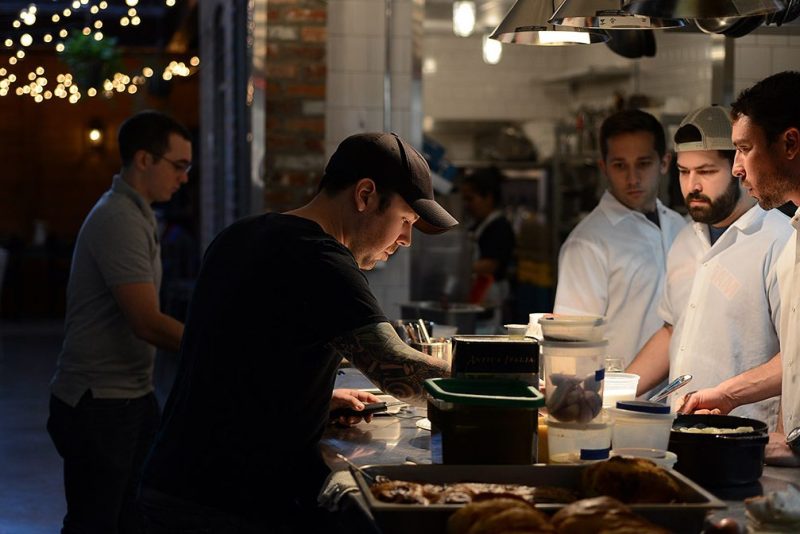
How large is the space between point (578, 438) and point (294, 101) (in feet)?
14.8

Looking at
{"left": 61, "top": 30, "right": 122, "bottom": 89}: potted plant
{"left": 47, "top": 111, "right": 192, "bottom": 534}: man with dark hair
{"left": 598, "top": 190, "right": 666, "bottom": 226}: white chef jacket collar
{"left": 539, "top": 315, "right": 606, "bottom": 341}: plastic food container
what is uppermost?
{"left": 61, "top": 30, "right": 122, "bottom": 89}: potted plant

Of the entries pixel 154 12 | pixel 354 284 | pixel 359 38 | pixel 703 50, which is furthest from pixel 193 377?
pixel 154 12

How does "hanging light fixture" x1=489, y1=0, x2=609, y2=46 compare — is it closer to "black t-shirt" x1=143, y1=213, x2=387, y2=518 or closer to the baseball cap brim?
the baseball cap brim

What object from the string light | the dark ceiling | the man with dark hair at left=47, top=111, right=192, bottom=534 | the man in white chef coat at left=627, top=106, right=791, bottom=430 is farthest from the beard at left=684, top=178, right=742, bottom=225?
A: the dark ceiling

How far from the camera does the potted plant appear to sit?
41.6 feet

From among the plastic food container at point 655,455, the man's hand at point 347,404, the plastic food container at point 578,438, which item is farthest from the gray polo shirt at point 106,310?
the plastic food container at point 655,455

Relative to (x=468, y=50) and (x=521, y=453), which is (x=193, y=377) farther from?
(x=468, y=50)

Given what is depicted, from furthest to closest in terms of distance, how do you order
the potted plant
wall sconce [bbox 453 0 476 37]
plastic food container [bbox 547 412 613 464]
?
the potted plant
wall sconce [bbox 453 0 476 37]
plastic food container [bbox 547 412 613 464]

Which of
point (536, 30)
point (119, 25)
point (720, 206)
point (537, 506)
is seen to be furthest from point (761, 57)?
point (119, 25)

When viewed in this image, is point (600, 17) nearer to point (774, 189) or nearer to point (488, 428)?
point (774, 189)

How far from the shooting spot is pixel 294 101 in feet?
21.7

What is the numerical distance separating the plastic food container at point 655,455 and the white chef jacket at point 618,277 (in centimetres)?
220

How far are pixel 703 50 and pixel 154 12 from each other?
412 inches

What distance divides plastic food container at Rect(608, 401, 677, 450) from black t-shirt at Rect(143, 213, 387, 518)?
1.84ft
